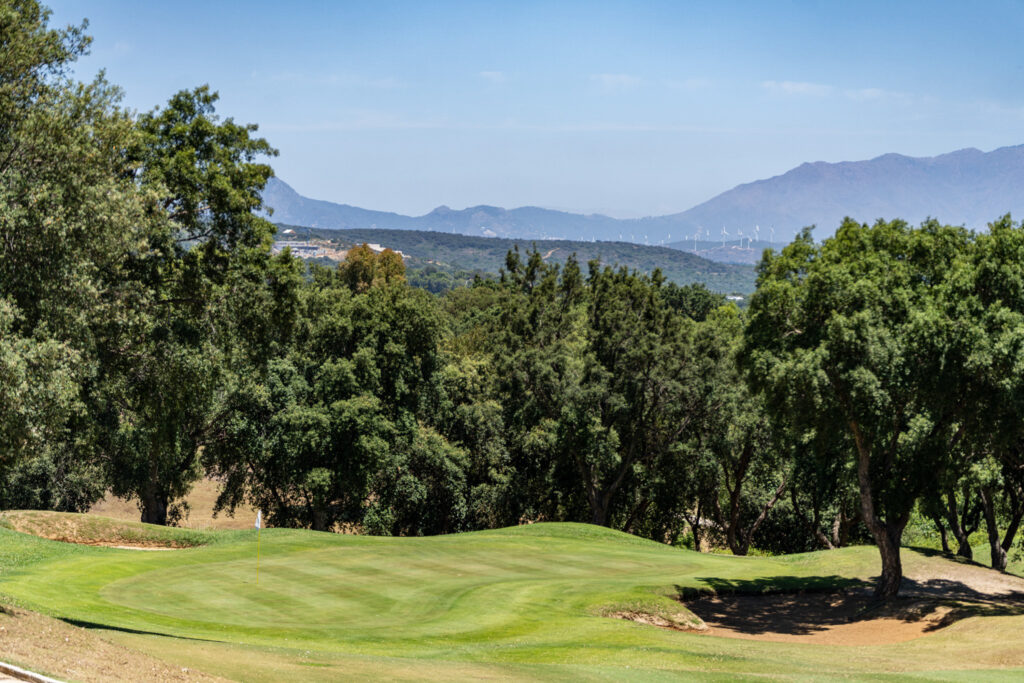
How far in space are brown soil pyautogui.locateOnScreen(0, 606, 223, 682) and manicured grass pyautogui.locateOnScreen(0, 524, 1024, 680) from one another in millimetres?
1042

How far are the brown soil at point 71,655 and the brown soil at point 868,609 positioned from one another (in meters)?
17.1

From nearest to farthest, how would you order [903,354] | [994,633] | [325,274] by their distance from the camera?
[994,633] < [903,354] < [325,274]

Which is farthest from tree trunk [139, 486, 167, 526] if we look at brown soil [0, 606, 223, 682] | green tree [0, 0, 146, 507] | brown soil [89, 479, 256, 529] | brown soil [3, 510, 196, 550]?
brown soil [0, 606, 223, 682]

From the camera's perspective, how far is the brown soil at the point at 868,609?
25250 millimetres

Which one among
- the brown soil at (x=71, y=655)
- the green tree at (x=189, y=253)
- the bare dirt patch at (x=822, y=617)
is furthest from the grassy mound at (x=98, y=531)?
the brown soil at (x=71, y=655)

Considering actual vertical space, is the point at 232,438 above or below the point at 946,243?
below

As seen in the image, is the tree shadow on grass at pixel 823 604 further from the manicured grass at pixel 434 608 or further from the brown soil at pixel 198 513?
the brown soil at pixel 198 513

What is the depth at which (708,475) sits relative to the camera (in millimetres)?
51031

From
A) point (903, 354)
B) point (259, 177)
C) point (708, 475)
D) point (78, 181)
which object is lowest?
point (708, 475)

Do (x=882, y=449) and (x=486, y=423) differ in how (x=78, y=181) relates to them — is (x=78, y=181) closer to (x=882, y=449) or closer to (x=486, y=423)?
(x=882, y=449)

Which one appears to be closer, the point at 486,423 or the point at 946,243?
the point at 946,243

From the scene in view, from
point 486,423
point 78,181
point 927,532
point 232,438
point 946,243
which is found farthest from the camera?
point 927,532

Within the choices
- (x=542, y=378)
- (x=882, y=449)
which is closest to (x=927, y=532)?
(x=542, y=378)

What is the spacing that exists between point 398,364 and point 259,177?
26.1 m
